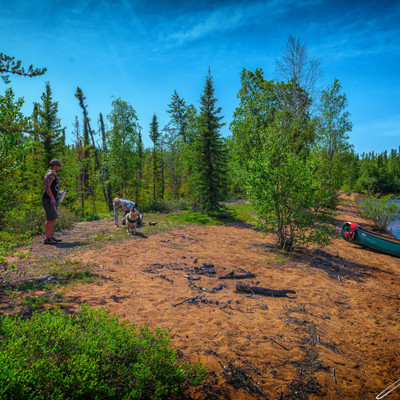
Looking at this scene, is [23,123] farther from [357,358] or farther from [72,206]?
[72,206]

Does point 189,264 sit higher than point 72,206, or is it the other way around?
point 72,206

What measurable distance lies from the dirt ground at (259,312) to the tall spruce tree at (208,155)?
6.98 meters

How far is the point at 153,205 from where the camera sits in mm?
19078

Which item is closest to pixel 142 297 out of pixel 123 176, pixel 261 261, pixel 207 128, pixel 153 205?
pixel 261 261

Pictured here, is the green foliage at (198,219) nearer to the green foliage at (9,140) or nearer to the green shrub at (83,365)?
the green foliage at (9,140)

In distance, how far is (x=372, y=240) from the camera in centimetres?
1191

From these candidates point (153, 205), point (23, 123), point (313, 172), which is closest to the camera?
point (23, 123)

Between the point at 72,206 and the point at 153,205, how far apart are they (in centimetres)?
571

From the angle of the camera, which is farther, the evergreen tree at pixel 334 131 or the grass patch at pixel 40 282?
the evergreen tree at pixel 334 131

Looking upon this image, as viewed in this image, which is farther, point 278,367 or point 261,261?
point 261,261

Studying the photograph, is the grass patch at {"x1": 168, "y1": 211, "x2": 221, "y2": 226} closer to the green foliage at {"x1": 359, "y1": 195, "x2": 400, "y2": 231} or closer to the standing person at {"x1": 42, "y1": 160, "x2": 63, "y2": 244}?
the standing person at {"x1": 42, "y1": 160, "x2": 63, "y2": 244}

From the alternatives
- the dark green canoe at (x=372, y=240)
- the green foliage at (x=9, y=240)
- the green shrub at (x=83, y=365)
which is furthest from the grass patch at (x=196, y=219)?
the green shrub at (x=83, y=365)

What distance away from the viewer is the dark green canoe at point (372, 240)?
11.4m

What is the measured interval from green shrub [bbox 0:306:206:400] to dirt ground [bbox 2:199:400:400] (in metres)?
0.51
